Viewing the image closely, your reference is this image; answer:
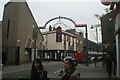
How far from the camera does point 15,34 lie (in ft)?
123

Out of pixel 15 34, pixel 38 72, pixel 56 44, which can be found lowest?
pixel 38 72

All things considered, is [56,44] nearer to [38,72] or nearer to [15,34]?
[15,34]

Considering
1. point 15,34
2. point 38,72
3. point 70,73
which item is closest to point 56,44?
point 15,34

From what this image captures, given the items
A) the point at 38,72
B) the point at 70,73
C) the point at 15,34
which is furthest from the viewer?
the point at 15,34

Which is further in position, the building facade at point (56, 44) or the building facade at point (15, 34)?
the building facade at point (56, 44)

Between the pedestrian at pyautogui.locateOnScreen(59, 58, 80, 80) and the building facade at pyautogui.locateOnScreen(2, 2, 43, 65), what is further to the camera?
the building facade at pyautogui.locateOnScreen(2, 2, 43, 65)

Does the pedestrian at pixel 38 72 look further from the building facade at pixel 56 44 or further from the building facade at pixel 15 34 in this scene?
the building facade at pixel 56 44

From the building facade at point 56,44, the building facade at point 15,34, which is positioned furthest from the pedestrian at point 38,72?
the building facade at point 56,44

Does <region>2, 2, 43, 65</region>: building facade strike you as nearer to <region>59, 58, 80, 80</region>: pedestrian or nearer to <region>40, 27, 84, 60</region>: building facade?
<region>40, 27, 84, 60</region>: building facade

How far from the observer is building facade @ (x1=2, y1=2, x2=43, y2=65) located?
121 ft

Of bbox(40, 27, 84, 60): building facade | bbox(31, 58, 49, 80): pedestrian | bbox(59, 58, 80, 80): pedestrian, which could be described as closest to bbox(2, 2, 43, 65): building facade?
bbox(40, 27, 84, 60): building facade

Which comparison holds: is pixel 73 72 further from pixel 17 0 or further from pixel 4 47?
pixel 17 0

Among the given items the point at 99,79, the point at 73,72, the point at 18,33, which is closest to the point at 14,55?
the point at 18,33

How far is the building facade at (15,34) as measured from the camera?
121 feet
